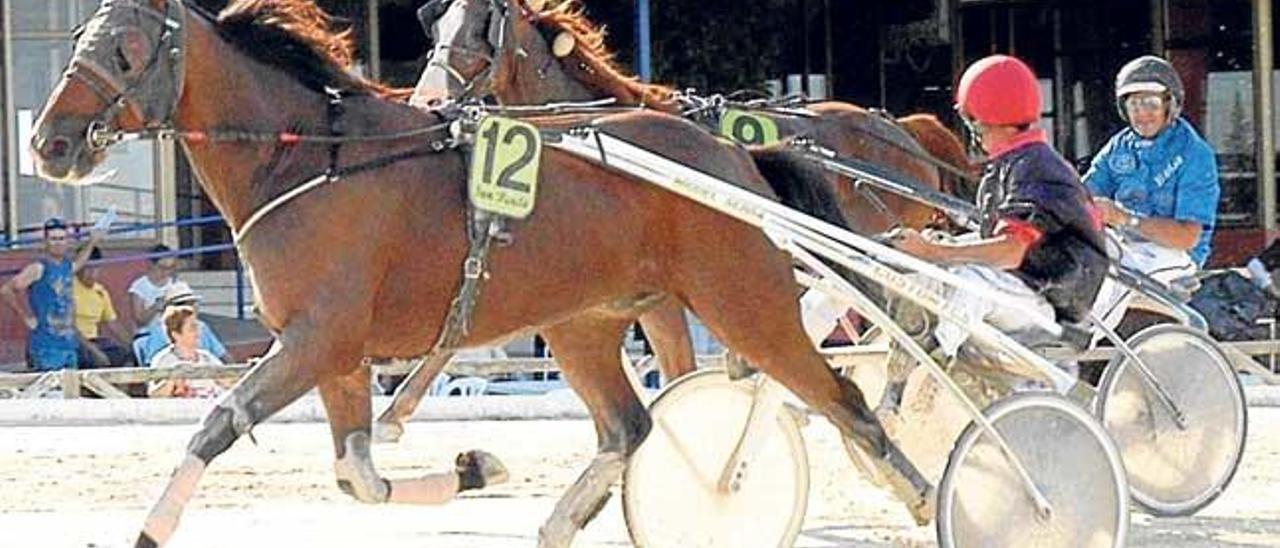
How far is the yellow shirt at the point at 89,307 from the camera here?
17.1m

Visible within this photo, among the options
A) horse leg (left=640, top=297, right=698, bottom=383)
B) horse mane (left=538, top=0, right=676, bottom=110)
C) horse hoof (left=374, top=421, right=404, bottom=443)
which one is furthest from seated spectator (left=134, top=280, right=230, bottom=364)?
horse leg (left=640, top=297, right=698, bottom=383)

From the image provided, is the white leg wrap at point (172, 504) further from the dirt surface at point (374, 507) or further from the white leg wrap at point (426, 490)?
the dirt surface at point (374, 507)

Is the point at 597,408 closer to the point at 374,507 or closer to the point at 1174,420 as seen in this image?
the point at 374,507

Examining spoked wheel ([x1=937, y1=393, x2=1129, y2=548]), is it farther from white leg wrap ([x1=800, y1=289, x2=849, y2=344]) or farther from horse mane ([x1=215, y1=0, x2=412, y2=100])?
horse mane ([x1=215, y1=0, x2=412, y2=100])

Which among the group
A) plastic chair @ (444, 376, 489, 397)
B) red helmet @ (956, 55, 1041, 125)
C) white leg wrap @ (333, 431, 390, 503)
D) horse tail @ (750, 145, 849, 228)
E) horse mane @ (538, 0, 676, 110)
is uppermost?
horse mane @ (538, 0, 676, 110)

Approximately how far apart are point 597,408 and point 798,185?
91 centimetres

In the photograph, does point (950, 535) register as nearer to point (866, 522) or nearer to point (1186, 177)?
point (866, 522)

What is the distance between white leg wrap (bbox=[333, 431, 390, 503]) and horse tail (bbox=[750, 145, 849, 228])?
1450 mm

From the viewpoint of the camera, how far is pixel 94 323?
17.3 m

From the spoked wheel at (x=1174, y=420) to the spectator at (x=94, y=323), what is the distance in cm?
934

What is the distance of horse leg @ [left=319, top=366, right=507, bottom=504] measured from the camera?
744 centimetres

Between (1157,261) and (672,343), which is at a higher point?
(1157,261)

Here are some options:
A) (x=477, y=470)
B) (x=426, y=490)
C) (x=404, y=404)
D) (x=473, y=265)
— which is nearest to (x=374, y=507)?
(x=404, y=404)

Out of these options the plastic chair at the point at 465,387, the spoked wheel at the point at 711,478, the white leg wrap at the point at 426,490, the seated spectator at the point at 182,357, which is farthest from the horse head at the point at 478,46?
the plastic chair at the point at 465,387
